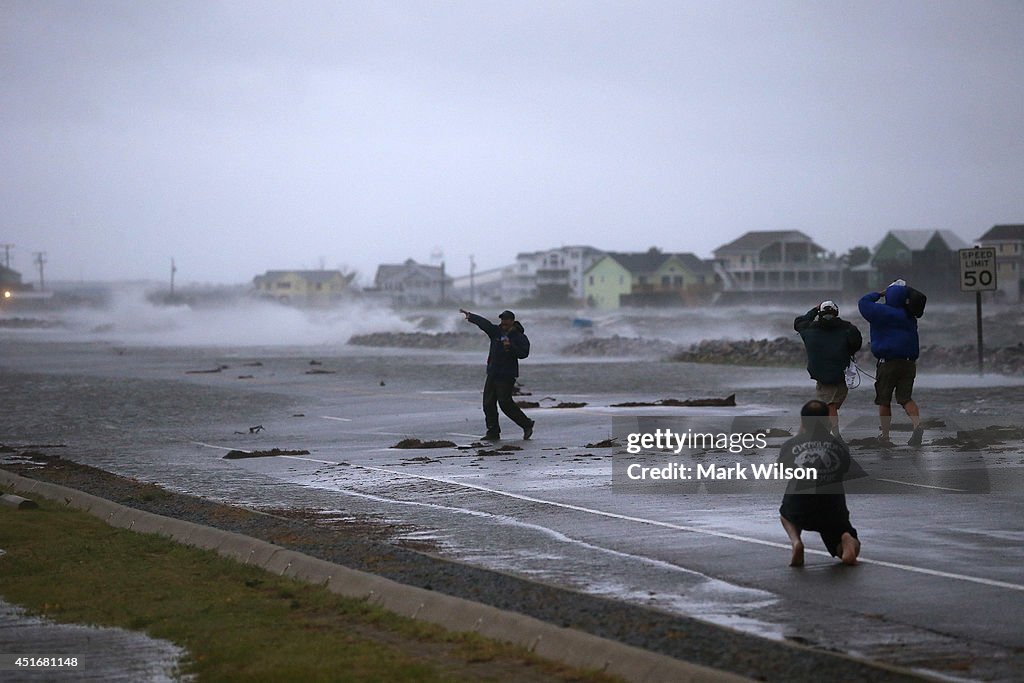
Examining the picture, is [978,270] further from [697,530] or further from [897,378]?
[697,530]

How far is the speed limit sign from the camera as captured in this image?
25.8m

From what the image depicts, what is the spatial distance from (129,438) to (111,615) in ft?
45.9

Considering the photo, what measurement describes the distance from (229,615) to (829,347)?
352 inches

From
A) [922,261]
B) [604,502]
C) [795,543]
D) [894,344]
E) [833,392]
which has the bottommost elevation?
[604,502]

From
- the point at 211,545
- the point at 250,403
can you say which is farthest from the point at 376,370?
the point at 211,545

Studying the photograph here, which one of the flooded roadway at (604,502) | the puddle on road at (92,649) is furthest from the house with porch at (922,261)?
the puddle on road at (92,649)

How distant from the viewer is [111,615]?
28.1 ft

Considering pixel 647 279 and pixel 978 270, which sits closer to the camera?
pixel 978 270

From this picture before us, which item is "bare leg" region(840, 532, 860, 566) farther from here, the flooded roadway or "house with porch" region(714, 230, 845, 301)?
"house with porch" region(714, 230, 845, 301)

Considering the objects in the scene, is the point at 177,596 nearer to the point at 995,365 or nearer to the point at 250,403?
the point at 250,403

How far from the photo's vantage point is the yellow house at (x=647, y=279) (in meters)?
126

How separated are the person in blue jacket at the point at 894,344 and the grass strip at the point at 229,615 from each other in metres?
9.50

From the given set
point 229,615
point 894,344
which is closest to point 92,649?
point 229,615

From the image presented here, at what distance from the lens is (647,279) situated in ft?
452
